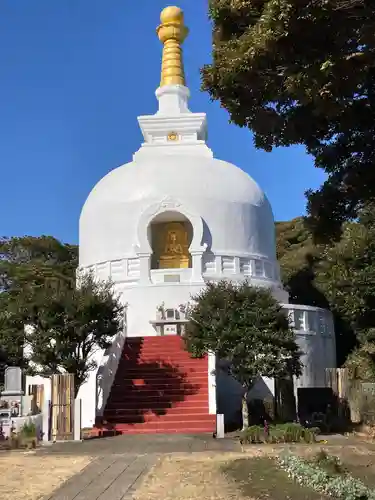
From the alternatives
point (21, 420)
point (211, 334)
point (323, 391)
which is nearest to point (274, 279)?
point (323, 391)

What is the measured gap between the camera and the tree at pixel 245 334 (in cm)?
1777

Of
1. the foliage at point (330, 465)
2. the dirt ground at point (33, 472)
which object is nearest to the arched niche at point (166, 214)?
the dirt ground at point (33, 472)

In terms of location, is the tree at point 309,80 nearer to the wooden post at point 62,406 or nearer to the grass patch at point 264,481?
the grass patch at point 264,481

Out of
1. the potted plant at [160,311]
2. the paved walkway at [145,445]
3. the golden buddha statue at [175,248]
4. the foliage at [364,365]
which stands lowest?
the paved walkway at [145,445]

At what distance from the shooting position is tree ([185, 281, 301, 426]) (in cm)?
1777

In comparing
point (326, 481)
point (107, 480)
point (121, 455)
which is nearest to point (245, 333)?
point (121, 455)

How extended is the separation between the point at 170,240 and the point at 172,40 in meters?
13.9

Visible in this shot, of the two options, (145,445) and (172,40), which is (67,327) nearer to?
(145,445)

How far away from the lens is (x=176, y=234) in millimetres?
30859

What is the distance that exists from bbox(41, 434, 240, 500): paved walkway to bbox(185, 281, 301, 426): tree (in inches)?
90.0

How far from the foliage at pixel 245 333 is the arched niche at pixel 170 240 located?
434 inches

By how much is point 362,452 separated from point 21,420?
8.74 metres

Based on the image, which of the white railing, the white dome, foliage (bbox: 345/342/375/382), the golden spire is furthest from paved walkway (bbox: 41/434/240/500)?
the golden spire

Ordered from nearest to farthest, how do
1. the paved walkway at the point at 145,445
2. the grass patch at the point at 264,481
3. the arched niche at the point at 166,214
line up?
1. the grass patch at the point at 264,481
2. the paved walkway at the point at 145,445
3. the arched niche at the point at 166,214
